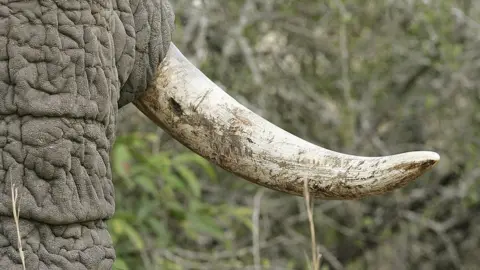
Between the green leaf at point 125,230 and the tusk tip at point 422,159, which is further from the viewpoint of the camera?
the green leaf at point 125,230

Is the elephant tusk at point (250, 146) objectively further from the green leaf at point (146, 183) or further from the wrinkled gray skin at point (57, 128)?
the green leaf at point (146, 183)

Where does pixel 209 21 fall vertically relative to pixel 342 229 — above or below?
above

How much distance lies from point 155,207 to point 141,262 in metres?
0.32

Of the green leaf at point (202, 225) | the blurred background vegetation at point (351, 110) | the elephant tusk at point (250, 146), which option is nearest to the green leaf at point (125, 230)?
the green leaf at point (202, 225)

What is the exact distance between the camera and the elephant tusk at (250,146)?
2.07 metres

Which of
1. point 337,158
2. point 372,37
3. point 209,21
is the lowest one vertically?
point 209,21

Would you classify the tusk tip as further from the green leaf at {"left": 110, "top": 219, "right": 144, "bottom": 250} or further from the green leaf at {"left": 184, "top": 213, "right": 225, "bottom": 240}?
the green leaf at {"left": 184, "top": 213, "right": 225, "bottom": 240}

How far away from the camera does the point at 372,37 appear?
5.82m

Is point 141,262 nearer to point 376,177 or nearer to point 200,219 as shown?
point 200,219

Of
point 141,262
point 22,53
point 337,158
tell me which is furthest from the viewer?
point 141,262

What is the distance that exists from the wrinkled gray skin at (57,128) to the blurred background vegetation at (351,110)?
9.25 ft

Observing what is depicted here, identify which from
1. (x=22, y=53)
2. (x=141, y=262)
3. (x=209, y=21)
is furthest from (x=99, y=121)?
(x=209, y=21)

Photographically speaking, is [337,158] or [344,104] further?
[344,104]

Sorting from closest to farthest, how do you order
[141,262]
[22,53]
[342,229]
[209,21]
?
1. [22,53]
2. [141,262]
3. [209,21]
4. [342,229]
